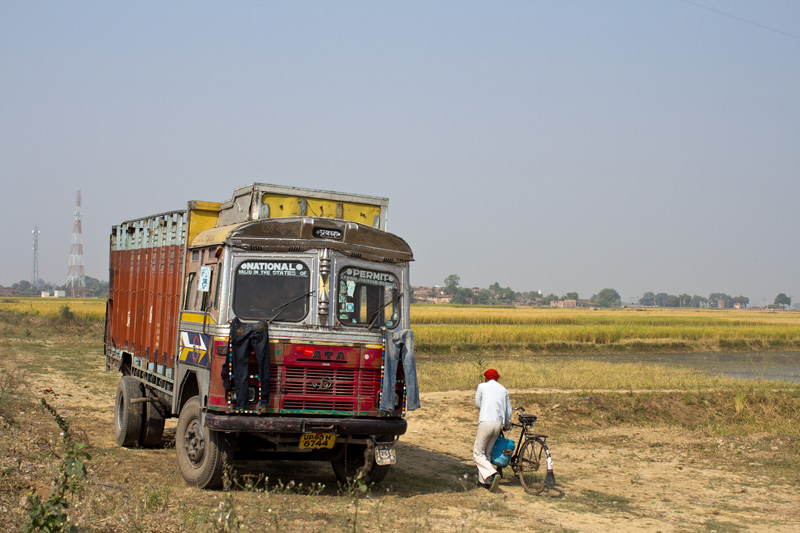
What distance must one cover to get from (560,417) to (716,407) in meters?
4.35

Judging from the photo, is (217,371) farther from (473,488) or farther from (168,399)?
(473,488)

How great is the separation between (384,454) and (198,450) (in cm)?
217

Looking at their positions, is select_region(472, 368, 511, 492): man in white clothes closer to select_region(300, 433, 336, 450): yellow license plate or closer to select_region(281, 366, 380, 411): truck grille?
select_region(281, 366, 380, 411): truck grille

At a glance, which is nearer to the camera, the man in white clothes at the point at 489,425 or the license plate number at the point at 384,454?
the license plate number at the point at 384,454

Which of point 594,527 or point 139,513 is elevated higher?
point 139,513

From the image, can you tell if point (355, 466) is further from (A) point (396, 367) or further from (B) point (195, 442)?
(B) point (195, 442)

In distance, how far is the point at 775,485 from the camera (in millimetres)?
11523

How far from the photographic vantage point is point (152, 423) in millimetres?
12016

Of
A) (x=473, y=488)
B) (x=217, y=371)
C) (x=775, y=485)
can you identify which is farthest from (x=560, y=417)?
(x=217, y=371)

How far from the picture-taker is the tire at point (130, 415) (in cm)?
1189

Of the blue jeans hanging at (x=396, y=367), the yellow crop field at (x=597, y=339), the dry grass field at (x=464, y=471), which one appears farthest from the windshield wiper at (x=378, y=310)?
the yellow crop field at (x=597, y=339)

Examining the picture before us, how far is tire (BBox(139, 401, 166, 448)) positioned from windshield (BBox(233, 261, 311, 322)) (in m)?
3.92

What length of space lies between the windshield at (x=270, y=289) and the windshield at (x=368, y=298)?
47 centimetres

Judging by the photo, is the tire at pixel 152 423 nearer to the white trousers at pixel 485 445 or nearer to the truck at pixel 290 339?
the truck at pixel 290 339
